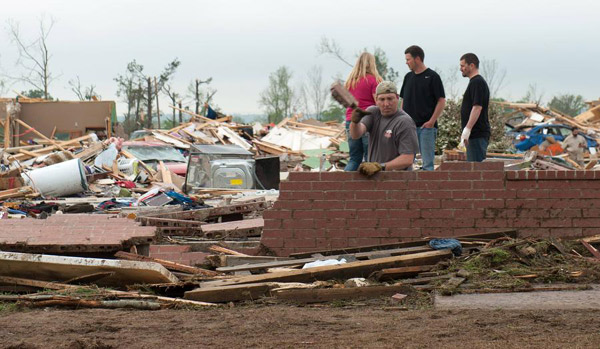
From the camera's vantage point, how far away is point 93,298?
678 centimetres

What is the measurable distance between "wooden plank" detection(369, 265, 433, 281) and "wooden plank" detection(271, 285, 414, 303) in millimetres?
411

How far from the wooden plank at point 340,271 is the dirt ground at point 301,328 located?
1.85 feet

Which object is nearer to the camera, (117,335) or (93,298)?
(117,335)

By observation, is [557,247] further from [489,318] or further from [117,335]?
[117,335]

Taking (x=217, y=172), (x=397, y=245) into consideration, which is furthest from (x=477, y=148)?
(x=217, y=172)

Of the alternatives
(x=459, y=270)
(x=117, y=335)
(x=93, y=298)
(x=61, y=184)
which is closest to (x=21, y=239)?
(x=93, y=298)

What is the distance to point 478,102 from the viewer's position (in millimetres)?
9203

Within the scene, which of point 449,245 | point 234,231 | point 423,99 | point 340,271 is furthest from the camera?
point 423,99

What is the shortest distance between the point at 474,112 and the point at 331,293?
347 cm

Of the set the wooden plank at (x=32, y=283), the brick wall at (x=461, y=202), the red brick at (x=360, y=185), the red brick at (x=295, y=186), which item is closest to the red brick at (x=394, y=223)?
the brick wall at (x=461, y=202)

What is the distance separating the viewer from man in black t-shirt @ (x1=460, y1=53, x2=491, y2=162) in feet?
30.0

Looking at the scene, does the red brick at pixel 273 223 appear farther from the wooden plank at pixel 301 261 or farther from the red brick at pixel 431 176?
the red brick at pixel 431 176

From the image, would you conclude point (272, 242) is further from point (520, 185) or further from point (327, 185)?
point (520, 185)

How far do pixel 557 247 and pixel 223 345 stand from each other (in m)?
4.04
